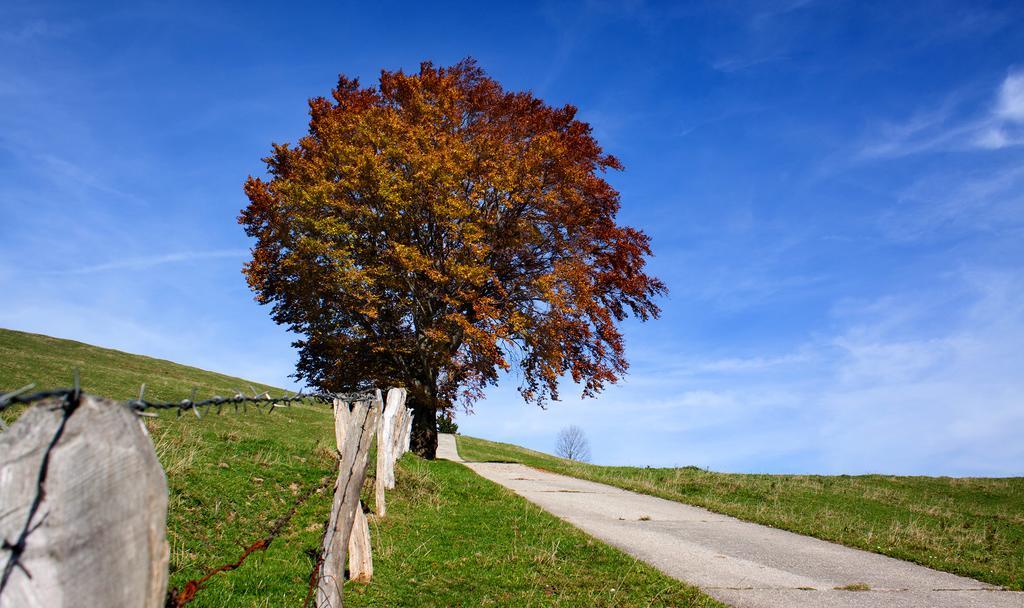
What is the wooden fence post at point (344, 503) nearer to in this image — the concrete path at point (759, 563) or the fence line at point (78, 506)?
the fence line at point (78, 506)

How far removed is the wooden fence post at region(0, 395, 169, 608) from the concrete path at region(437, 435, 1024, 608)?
22.4 feet

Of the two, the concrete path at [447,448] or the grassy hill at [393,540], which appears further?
the concrete path at [447,448]

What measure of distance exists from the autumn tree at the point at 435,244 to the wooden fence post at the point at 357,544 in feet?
36.8

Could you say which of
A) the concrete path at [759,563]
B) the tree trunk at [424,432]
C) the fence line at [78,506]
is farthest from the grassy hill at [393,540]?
the tree trunk at [424,432]

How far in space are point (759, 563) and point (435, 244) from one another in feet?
47.2

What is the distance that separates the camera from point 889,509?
717 inches

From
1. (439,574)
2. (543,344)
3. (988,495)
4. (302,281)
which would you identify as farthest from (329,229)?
(988,495)

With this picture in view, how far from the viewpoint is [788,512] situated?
16.8 metres

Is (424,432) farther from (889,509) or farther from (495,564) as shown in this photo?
(495,564)

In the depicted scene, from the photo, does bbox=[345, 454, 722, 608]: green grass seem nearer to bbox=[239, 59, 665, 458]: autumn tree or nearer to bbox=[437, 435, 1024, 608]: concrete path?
bbox=[437, 435, 1024, 608]: concrete path

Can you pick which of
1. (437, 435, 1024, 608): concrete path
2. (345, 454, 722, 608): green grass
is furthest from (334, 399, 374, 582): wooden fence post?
(437, 435, 1024, 608): concrete path

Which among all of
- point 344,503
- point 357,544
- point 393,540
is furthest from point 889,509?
point 344,503

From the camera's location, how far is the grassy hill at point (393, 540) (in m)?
7.37

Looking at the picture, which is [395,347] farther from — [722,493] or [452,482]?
[722,493]
